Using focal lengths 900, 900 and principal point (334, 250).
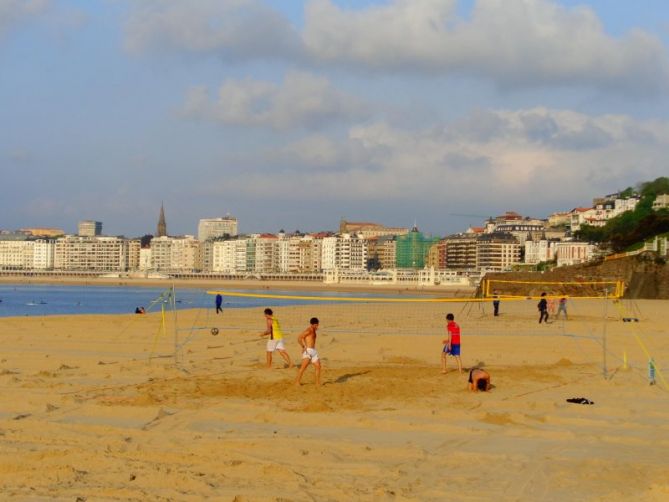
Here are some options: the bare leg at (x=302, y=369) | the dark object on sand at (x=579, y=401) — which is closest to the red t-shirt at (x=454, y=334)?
the bare leg at (x=302, y=369)

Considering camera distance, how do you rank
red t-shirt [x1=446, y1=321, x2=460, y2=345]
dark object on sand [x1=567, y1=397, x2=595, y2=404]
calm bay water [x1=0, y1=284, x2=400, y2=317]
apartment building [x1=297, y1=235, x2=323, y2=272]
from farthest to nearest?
apartment building [x1=297, y1=235, x2=323, y2=272], calm bay water [x1=0, y1=284, x2=400, y2=317], red t-shirt [x1=446, y1=321, x2=460, y2=345], dark object on sand [x1=567, y1=397, x2=595, y2=404]

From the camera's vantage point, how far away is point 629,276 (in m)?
48.8

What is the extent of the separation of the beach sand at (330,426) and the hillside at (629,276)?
2933 centimetres

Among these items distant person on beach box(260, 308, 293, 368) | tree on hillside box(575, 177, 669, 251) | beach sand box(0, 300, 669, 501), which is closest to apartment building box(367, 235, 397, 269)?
tree on hillside box(575, 177, 669, 251)

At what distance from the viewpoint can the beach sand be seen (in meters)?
6.90

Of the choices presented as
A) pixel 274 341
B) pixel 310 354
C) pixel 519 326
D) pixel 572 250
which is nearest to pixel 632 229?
pixel 519 326

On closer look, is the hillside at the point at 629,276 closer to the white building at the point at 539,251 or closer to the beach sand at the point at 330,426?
the beach sand at the point at 330,426

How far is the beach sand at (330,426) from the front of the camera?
690 cm

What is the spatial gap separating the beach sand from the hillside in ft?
96.2

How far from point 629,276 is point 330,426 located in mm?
42303

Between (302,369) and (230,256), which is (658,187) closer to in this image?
(302,369)

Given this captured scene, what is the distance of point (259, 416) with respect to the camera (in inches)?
398

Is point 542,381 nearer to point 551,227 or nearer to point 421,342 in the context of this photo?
point 421,342

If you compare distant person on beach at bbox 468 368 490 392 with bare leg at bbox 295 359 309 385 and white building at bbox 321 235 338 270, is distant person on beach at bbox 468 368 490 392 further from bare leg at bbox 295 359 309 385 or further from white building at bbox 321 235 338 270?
white building at bbox 321 235 338 270
